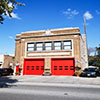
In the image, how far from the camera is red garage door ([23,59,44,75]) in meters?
23.0

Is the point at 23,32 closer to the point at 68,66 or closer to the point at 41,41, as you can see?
the point at 41,41

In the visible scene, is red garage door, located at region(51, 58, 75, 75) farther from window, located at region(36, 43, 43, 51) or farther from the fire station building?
window, located at region(36, 43, 43, 51)

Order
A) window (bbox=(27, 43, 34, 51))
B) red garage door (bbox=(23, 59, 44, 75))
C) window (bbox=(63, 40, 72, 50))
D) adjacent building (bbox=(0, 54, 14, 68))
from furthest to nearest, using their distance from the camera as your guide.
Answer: adjacent building (bbox=(0, 54, 14, 68))
window (bbox=(27, 43, 34, 51))
red garage door (bbox=(23, 59, 44, 75))
window (bbox=(63, 40, 72, 50))

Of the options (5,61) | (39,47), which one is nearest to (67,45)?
(39,47)

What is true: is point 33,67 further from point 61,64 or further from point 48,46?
point 61,64

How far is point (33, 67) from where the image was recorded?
77.1 feet

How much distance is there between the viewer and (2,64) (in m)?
33.6

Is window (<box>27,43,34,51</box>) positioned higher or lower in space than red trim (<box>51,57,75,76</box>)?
higher

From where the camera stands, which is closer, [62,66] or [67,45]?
[62,66]

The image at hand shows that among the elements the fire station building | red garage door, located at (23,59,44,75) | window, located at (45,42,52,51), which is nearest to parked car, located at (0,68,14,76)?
the fire station building

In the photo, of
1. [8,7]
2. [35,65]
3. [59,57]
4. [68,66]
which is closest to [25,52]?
[35,65]

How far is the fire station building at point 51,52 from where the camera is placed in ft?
71.5

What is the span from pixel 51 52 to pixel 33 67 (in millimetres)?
4835

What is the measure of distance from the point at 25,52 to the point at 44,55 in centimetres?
429
